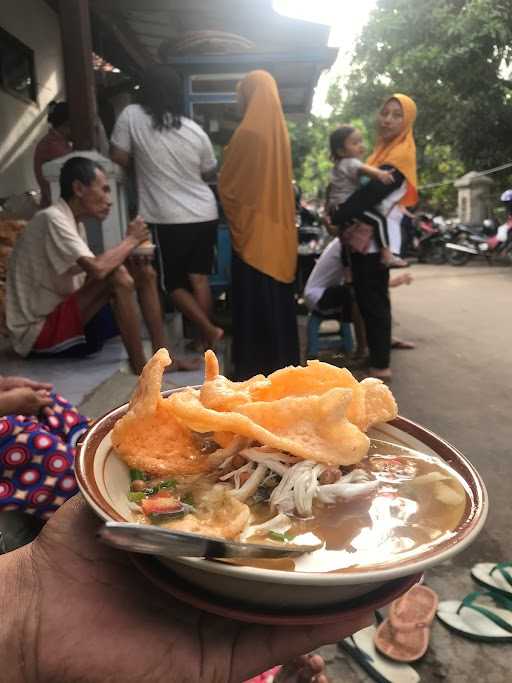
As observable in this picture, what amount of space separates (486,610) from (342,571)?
1584mm

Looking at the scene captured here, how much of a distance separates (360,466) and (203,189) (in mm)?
3594

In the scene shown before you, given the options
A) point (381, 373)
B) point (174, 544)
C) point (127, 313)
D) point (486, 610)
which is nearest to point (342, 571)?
point (174, 544)

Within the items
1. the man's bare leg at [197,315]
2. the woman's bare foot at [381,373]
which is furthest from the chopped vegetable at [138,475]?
the woman's bare foot at [381,373]

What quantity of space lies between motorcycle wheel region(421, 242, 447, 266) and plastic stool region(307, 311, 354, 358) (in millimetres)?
10534

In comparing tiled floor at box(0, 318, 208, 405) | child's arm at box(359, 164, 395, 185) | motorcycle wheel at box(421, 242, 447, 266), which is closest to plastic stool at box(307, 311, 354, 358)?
child's arm at box(359, 164, 395, 185)

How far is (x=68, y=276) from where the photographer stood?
3578 millimetres

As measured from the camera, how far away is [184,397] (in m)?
1.08

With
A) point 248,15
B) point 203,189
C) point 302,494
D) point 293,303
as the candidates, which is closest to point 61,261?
point 203,189

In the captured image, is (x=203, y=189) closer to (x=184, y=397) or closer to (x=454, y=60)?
(x=184, y=397)

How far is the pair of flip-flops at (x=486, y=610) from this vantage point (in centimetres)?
196

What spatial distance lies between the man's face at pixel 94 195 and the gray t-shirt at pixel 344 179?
195cm

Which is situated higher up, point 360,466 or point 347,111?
point 347,111

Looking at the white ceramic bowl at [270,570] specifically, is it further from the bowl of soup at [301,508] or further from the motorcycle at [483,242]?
the motorcycle at [483,242]

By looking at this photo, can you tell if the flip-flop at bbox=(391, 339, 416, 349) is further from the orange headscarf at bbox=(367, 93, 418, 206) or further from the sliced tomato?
the sliced tomato
